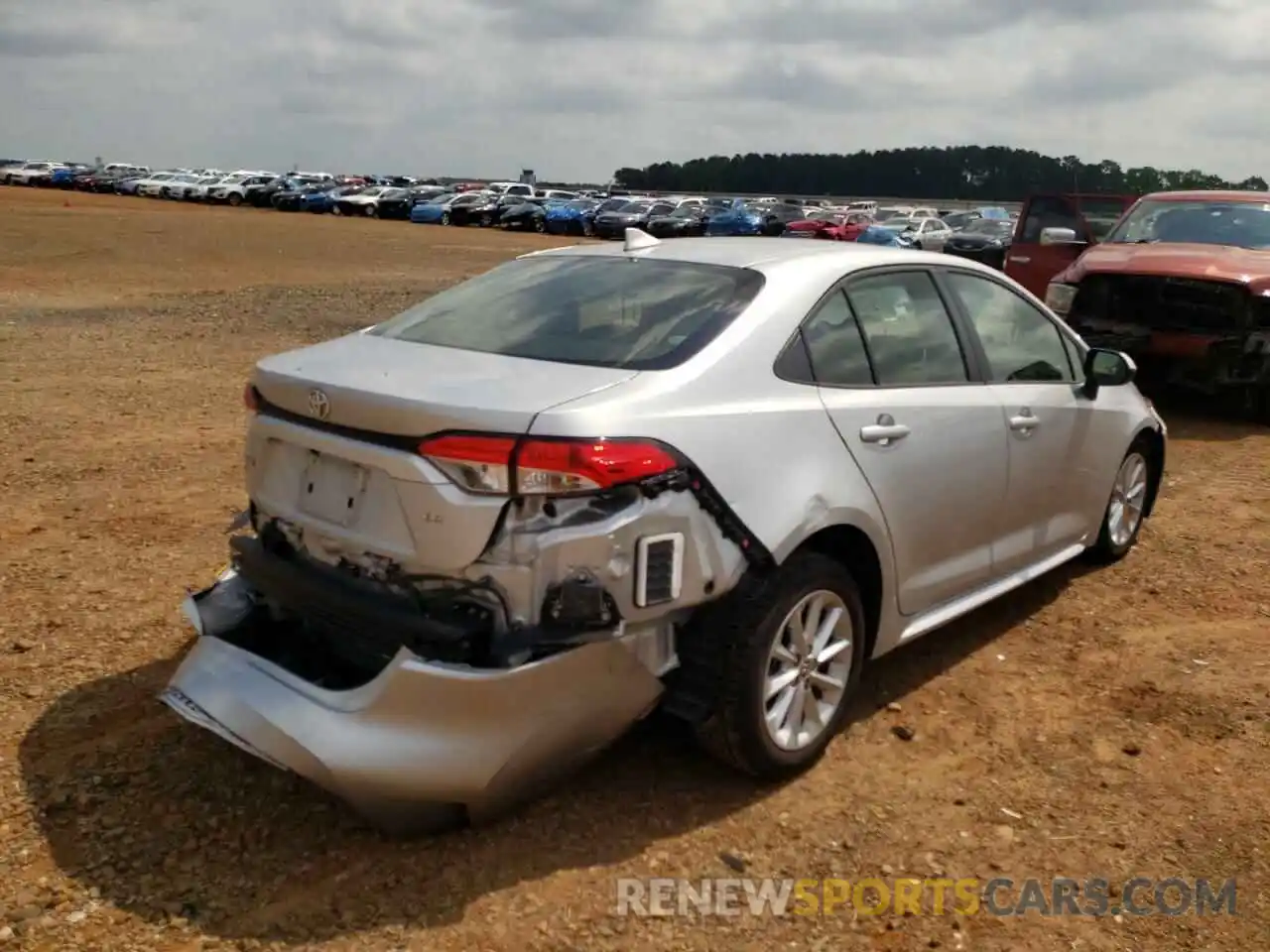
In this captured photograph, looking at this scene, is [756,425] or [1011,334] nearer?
[756,425]

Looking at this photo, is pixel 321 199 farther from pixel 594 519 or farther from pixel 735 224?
pixel 594 519

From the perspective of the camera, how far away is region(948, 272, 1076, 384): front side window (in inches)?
180

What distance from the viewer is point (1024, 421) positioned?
15.0ft

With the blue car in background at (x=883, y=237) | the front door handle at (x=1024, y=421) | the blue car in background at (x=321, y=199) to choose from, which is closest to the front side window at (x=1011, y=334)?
the front door handle at (x=1024, y=421)

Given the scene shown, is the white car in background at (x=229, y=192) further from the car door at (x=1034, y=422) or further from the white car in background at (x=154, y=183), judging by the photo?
the car door at (x=1034, y=422)

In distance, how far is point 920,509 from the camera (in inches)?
157

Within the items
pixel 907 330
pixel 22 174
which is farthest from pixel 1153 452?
pixel 22 174

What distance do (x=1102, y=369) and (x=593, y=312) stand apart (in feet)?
8.38

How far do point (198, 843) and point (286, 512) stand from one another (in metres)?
0.95

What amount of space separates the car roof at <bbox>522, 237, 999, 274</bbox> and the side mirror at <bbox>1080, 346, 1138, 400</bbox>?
0.87 metres

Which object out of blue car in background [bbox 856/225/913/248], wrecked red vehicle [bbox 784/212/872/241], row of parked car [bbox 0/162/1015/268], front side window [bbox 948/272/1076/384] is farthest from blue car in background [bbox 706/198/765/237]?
front side window [bbox 948/272/1076/384]

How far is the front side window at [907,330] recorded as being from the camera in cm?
402

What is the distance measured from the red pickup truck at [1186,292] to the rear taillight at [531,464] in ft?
23.3

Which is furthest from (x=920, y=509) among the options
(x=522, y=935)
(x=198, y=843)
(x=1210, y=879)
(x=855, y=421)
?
(x=198, y=843)
